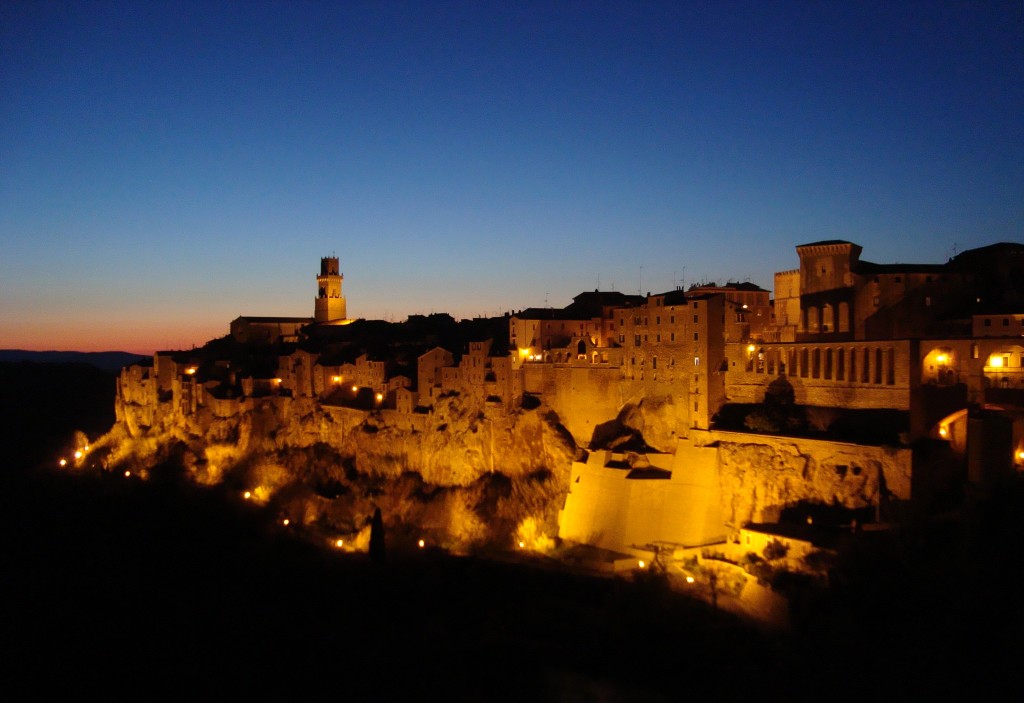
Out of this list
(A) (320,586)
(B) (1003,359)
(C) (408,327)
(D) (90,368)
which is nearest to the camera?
(B) (1003,359)

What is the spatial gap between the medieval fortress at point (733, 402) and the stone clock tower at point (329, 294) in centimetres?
2822

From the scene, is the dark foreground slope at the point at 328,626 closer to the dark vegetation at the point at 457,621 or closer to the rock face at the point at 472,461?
the dark vegetation at the point at 457,621

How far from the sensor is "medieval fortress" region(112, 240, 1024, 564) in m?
27.0

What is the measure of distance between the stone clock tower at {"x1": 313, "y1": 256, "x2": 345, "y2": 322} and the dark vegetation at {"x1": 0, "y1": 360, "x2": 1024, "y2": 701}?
31267 mm

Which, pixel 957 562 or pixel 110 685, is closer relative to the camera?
pixel 957 562

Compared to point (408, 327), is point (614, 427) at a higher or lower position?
lower

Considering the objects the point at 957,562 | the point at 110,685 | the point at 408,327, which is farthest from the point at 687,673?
the point at 408,327

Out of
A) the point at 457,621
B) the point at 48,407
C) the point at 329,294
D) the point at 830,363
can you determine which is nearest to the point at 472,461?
the point at 457,621

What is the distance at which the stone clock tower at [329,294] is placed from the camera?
73250 mm

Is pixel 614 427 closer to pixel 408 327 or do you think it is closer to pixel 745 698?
pixel 745 698

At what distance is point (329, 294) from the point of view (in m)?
74.2

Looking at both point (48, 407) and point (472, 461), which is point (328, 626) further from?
point (48, 407)

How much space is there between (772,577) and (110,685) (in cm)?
2454

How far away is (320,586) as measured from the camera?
34906mm
